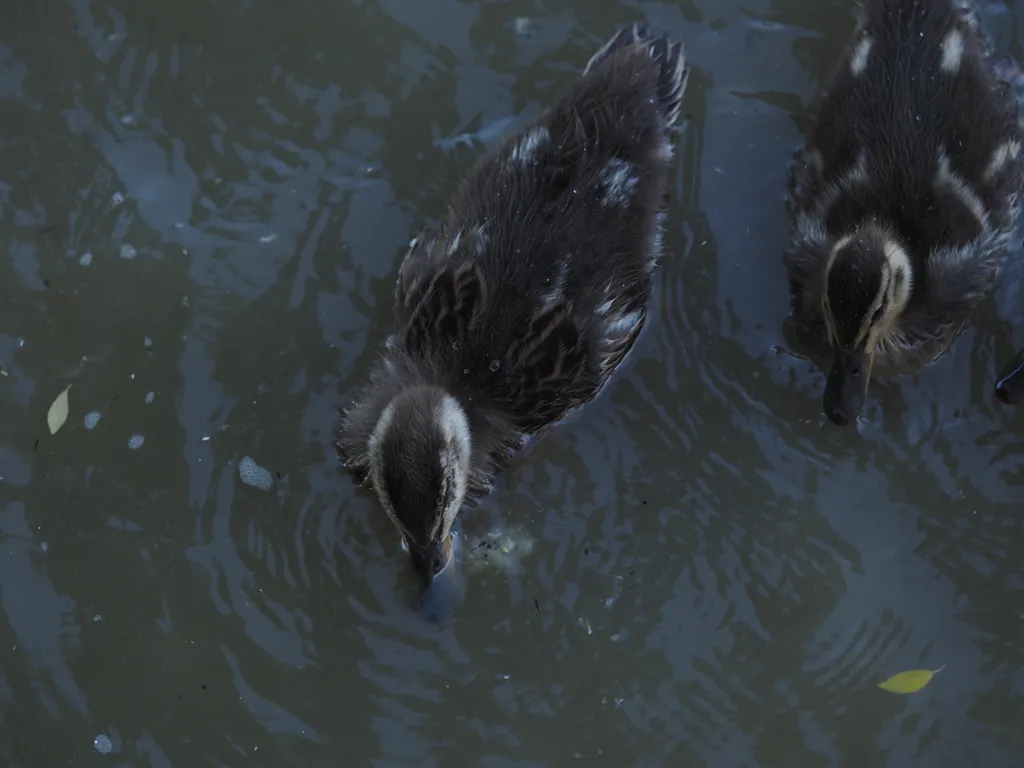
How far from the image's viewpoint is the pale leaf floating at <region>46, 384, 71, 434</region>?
10.1 feet

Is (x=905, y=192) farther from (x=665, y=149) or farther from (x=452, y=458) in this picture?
(x=452, y=458)

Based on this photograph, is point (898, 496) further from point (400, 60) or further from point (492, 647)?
point (400, 60)

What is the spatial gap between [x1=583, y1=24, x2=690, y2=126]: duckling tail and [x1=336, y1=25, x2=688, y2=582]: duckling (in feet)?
0.34

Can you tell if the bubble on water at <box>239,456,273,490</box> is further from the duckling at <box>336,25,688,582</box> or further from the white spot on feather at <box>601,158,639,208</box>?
the white spot on feather at <box>601,158,639,208</box>

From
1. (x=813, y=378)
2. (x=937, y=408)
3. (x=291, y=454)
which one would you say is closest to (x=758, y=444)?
(x=813, y=378)

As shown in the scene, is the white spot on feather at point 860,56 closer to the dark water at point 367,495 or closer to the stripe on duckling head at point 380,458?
the dark water at point 367,495

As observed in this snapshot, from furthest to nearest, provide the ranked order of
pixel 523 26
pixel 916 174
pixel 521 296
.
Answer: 1. pixel 523 26
2. pixel 916 174
3. pixel 521 296

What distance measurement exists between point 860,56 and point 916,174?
395 millimetres

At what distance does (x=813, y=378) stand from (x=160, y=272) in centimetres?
190

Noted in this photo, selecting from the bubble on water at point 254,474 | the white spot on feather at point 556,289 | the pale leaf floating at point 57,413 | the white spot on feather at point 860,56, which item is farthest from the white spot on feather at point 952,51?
the pale leaf floating at point 57,413

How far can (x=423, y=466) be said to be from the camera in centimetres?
243

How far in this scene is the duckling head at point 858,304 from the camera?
106 inches

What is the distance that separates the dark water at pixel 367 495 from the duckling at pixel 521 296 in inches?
10.7

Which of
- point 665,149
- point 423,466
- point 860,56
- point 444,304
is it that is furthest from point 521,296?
point 860,56
